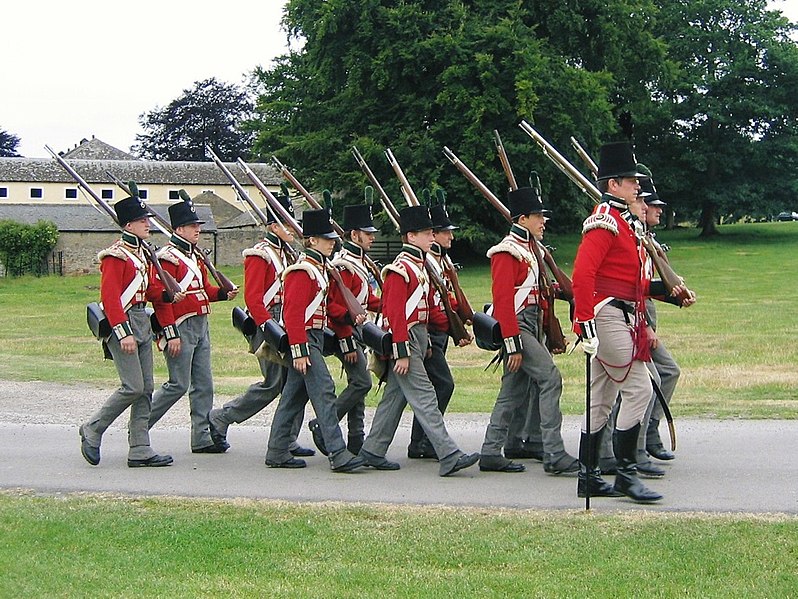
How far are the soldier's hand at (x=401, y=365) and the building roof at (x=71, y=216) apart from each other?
4584cm

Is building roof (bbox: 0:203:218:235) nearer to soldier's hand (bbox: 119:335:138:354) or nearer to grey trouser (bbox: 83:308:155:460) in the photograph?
grey trouser (bbox: 83:308:155:460)

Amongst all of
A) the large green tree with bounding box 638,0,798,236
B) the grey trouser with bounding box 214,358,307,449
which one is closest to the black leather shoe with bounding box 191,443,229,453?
the grey trouser with bounding box 214,358,307,449

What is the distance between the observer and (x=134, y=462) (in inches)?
364

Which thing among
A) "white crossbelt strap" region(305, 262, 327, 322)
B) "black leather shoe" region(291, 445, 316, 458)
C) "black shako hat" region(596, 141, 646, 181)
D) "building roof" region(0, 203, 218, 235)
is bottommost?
"black leather shoe" region(291, 445, 316, 458)

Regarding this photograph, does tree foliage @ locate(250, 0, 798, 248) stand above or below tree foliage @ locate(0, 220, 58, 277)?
above

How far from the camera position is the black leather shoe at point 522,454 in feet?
30.5

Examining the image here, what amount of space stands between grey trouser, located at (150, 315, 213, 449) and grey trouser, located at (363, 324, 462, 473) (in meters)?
1.63

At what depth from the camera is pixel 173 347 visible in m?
9.67

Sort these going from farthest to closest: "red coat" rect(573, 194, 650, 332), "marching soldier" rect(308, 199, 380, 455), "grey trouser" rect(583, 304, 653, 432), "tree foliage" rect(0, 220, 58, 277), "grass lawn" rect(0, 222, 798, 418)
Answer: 1. "tree foliage" rect(0, 220, 58, 277)
2. "grass lawn" rect(0, 222, 798, 418)
3. "marching soldier" rect(308, 199, 380, 455)
4. "grey trouser" rect(583, 304, 653, 432)
5. "red coat" rect(573, 194, 650, 332)

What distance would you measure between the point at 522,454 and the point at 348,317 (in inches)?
68.7

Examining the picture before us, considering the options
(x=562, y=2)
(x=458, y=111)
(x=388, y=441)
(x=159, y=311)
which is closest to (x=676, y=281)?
(x=388, y=441)

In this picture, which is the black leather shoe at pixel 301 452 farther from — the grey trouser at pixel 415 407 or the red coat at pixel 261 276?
the red coat at pixel 261 276

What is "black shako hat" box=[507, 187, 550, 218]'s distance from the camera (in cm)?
868

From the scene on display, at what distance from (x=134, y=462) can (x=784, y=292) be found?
25.9 metres
